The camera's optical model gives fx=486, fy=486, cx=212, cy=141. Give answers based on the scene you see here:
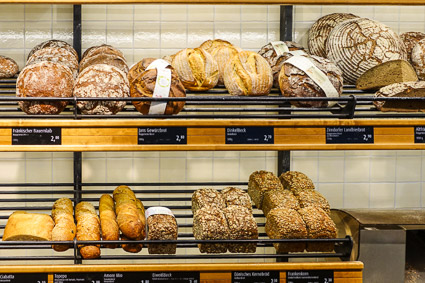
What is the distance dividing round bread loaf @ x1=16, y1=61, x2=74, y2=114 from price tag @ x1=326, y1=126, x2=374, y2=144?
2.85 feet

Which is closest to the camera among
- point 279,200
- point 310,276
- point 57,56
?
point 310,276

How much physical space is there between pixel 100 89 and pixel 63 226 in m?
0.46

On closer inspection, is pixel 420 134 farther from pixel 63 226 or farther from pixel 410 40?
pixel 63 226

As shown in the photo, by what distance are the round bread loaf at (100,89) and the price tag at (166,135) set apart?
202mm

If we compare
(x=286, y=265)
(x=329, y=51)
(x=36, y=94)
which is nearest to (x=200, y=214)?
(x=286, y=265)

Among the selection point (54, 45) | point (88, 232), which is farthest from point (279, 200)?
point (54, 45)

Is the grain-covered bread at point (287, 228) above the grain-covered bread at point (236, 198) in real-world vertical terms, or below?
below

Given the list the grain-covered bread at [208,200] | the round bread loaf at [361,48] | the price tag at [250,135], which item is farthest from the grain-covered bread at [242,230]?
the round bread loaf at [361,48]

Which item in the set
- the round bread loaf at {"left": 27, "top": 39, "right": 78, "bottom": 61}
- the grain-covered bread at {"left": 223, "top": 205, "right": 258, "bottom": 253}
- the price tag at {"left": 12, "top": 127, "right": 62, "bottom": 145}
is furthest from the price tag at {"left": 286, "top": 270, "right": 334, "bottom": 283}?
the round bread loaf at {"left": 27, "top": 39, "right": 78, "bottom": 61}

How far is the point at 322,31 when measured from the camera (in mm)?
2207

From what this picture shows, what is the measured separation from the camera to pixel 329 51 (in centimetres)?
205

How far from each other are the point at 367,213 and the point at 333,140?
19.3 inches

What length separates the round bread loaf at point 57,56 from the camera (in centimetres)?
192

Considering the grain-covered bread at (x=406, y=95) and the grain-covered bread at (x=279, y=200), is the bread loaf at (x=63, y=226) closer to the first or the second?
the grain-covered bread at (x=279, y=200)
